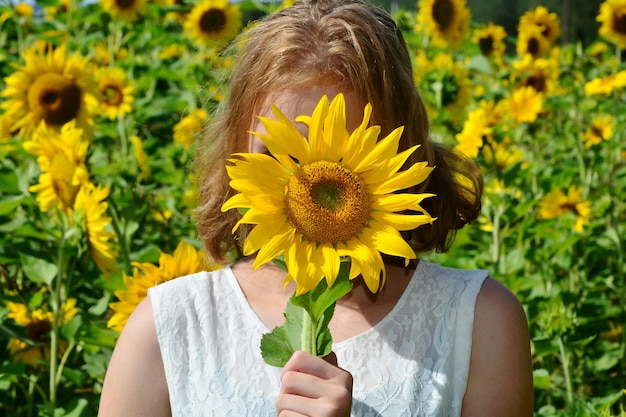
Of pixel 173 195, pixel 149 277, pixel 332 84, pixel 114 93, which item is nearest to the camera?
pixel 332 84

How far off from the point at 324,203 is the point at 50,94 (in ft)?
5.24

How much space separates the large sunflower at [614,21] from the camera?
347 cm

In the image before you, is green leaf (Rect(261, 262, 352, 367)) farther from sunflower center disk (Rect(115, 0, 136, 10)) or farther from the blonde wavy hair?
sunflower center disk (Rect(115, 0, 136, 10))

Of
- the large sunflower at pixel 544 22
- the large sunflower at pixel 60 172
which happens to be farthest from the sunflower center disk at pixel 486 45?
the large sunflower at pixel 60 172

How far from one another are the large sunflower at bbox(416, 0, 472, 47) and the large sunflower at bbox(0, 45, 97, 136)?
1.48 meters

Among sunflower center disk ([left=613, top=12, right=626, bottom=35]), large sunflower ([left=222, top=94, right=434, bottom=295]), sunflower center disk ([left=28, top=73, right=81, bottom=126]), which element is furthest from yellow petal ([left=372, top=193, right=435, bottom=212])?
sunflower center disk ([left=613, top=12, right=626, bottom=35])

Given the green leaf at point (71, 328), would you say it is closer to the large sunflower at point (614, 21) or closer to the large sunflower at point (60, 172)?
the large sunflower at point (60, 172)

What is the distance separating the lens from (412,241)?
4.23 ft

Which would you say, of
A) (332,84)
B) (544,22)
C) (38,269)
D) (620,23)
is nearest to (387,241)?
(332,84)

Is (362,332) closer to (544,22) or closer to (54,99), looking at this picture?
(54,99)

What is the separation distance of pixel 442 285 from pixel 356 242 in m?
0.47

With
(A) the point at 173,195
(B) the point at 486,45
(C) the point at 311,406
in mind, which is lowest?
(A) the point at 173,195

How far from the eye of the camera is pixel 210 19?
3.32 m

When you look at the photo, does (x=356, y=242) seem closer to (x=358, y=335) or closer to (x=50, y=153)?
(x=358, y=335)
